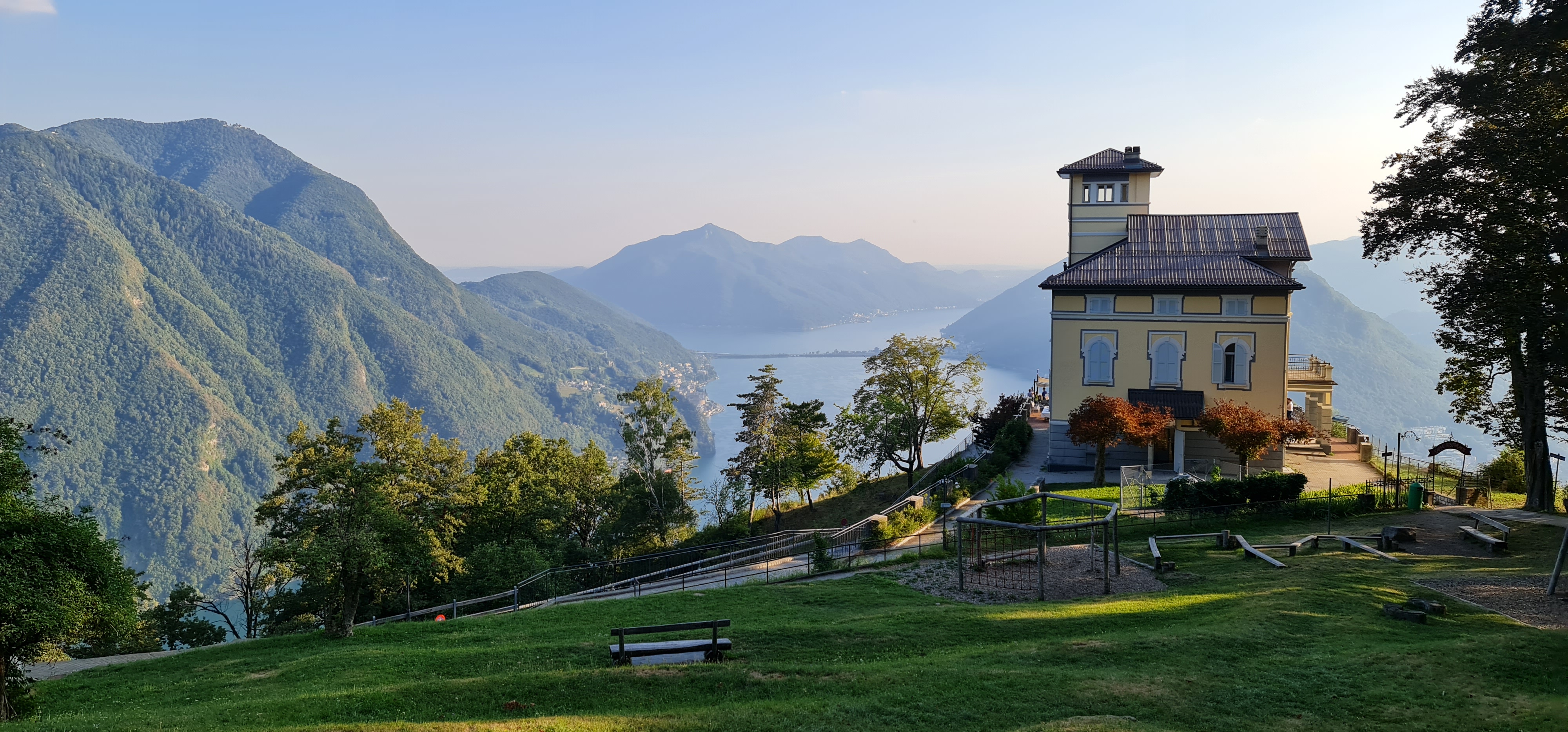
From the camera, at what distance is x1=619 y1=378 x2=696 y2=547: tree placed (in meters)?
47.4

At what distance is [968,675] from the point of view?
1140 centimetres

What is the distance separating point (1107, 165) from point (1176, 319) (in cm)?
793

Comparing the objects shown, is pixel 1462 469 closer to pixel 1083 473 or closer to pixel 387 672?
pixel 1083 473

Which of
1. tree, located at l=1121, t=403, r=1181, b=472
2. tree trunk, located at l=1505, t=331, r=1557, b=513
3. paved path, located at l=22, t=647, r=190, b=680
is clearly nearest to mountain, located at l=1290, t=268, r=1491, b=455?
tree, located at l=1121, t=403, r=1181, b=472

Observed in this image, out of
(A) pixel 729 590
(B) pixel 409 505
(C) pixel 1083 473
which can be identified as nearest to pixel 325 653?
(A) pixel 729 590

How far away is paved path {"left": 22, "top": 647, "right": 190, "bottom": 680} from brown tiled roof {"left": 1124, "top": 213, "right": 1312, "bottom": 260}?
36166 millimetres

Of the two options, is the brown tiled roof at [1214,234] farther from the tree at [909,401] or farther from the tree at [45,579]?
the tree at [45,579]

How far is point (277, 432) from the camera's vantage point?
19338 centimetres

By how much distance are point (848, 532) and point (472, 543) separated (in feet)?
67.6

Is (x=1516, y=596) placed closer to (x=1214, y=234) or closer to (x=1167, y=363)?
(x=1167, y=363)

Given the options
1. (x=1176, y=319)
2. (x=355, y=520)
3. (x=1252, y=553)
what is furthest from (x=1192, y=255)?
(x=355, y=520)

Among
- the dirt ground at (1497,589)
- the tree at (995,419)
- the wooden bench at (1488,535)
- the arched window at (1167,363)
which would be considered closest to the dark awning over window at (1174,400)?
the arched window at (1167,363)

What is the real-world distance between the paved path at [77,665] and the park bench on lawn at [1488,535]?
2964 cm

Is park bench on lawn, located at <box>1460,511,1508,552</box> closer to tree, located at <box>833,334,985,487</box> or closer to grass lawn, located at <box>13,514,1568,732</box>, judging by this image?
grass lawn, located at <box>13,514,1568,732</box>
